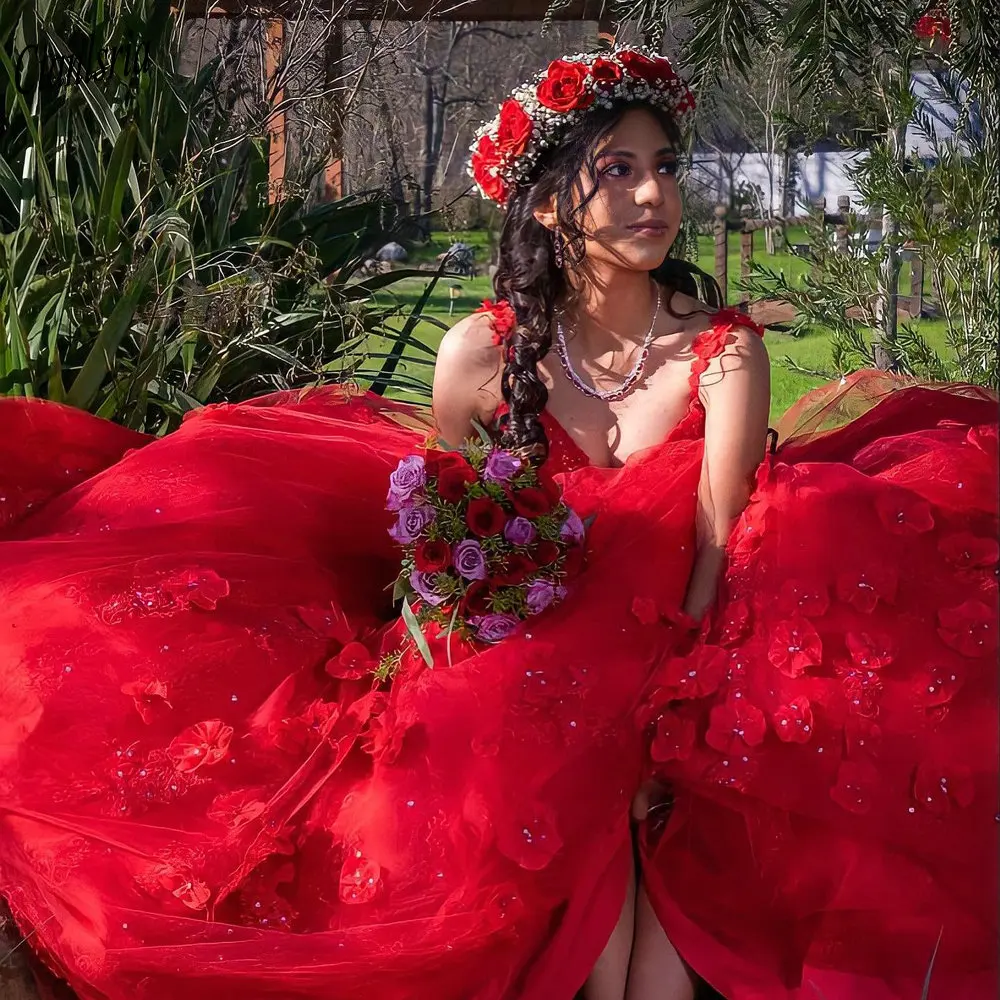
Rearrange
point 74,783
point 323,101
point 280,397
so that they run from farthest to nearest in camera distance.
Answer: point 323,101
point 280,397
point 74,783

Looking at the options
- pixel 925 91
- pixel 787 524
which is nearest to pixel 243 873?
pixel 787 524

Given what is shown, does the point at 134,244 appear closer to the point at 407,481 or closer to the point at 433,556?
the point at 407,481

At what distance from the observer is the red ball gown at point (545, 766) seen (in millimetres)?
2059

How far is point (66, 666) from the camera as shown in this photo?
7.62 feet

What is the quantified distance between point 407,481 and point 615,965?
0.91 meters

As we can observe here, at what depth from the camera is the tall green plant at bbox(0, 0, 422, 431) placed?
Result: 12.3ft

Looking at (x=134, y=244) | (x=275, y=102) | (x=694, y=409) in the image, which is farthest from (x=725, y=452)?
(x=275, y=102)

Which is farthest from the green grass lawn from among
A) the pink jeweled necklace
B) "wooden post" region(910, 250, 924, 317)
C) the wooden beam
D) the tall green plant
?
the pink jeweled necklace

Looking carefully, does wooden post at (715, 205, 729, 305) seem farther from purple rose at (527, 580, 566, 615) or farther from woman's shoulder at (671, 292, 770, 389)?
purple rose at (527, 580, 566, 615)

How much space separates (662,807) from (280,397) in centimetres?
159

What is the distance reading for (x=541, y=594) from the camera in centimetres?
220

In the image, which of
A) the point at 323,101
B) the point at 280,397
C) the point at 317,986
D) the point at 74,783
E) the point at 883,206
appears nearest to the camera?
the point at 317,986

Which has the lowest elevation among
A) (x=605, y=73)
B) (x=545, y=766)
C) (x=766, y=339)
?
(x=766, y=339)

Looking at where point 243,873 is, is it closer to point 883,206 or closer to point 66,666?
point 66,666
